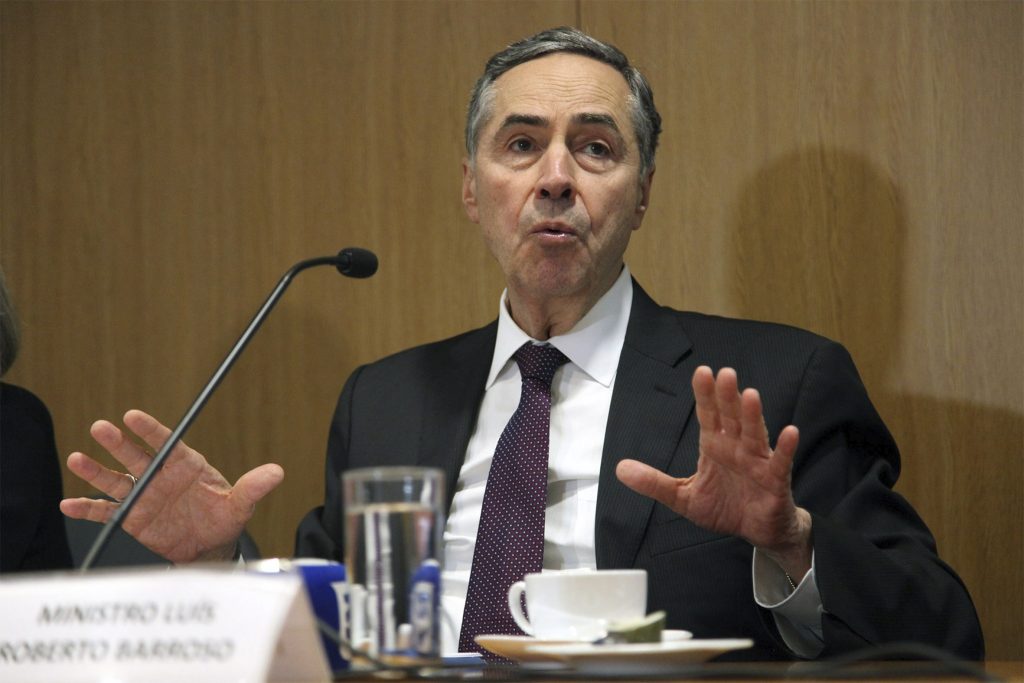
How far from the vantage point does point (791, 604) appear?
1602 mm

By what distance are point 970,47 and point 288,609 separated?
2080 millimetres

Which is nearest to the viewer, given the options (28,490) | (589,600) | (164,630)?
(164,630)

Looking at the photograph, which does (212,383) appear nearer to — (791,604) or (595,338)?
(791,604)

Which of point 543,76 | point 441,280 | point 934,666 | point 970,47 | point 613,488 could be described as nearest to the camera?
point 934,666

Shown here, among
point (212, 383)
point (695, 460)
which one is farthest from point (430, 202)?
point (212, 383)

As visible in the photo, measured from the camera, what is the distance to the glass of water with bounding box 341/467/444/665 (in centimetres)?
96

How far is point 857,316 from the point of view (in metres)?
2.49

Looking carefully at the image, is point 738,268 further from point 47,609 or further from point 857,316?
point 47,609

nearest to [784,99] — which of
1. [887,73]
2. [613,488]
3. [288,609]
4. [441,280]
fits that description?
[887,73]

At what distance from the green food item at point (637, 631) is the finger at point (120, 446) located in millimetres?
801

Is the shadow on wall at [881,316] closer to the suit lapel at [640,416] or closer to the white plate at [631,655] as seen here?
the suit lapel at [640,416]

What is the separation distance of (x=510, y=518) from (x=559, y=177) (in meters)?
0.57

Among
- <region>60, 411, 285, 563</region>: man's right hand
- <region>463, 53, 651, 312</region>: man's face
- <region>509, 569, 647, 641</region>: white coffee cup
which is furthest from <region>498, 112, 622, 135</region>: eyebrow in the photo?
<region>509, 569, 647, 641</region>: white coffee cup

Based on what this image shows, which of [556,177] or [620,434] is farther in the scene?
[556,177]
